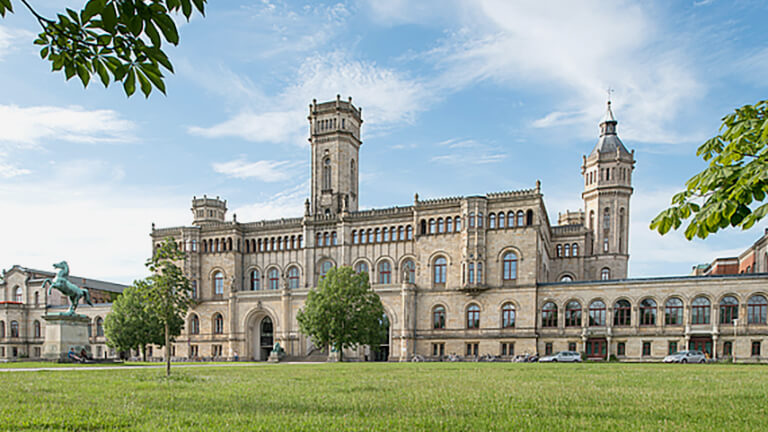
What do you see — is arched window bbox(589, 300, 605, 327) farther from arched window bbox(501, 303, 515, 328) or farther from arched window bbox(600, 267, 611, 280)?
arched window bbox(600, 267, 611, 280)

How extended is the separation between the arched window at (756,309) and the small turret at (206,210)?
7171 cm

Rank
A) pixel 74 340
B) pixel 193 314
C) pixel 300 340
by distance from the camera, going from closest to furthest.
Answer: pixel 74 340 < pixel 300 340 < pixel 193 314

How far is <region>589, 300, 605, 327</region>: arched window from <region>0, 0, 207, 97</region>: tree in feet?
187

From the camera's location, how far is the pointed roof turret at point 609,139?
7188cm

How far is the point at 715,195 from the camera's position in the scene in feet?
16.8

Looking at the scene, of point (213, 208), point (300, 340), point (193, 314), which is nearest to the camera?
point (300, 340)

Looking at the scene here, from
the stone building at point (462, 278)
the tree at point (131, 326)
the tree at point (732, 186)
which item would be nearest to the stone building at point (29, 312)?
the stone building at point (462, 278)

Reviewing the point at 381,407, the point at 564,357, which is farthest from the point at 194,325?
the point at 381,407

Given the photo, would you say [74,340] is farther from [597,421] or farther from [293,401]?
[597,421]

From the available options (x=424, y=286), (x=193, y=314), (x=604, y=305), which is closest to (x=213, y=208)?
(x=193, y=314)

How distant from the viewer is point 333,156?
71.4 m

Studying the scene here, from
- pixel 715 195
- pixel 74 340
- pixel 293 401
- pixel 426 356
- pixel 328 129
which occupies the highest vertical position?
pixel 328 129

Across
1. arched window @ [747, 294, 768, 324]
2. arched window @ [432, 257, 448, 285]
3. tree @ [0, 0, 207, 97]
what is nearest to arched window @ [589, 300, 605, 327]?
arched window @ [747, 294, 768, 324]

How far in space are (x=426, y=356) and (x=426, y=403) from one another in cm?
4919
